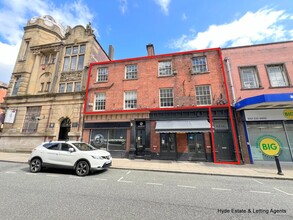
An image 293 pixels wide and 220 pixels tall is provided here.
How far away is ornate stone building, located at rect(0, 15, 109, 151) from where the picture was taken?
15.2m

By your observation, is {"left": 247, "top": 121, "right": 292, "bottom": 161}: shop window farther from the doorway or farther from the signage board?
the doorway

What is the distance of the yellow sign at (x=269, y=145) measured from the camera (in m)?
10.6

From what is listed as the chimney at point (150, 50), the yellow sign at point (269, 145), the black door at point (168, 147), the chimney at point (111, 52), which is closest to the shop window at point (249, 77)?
the yellow sign at point (269, 145)

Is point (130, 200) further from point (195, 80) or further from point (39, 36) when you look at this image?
point (39, 36)

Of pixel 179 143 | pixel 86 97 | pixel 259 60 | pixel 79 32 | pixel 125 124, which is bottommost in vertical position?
pixel 179 143

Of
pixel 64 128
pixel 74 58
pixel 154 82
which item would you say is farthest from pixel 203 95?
pixel 74 58

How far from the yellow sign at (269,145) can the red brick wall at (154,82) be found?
495cm

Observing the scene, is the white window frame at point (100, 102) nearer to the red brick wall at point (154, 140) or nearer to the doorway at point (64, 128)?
the doorway at point (64, 128)

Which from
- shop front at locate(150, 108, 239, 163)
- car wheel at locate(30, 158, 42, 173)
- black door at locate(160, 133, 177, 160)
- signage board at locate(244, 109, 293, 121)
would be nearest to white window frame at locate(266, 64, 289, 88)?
signage board at locate(244, 109, 293, 121)

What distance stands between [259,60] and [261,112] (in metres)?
4.95

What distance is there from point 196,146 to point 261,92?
7.24 metres

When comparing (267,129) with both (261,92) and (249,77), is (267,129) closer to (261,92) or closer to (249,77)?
(261,92)

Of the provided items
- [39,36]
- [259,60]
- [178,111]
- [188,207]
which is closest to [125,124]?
[178,111]

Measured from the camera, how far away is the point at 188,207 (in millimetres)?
3904
